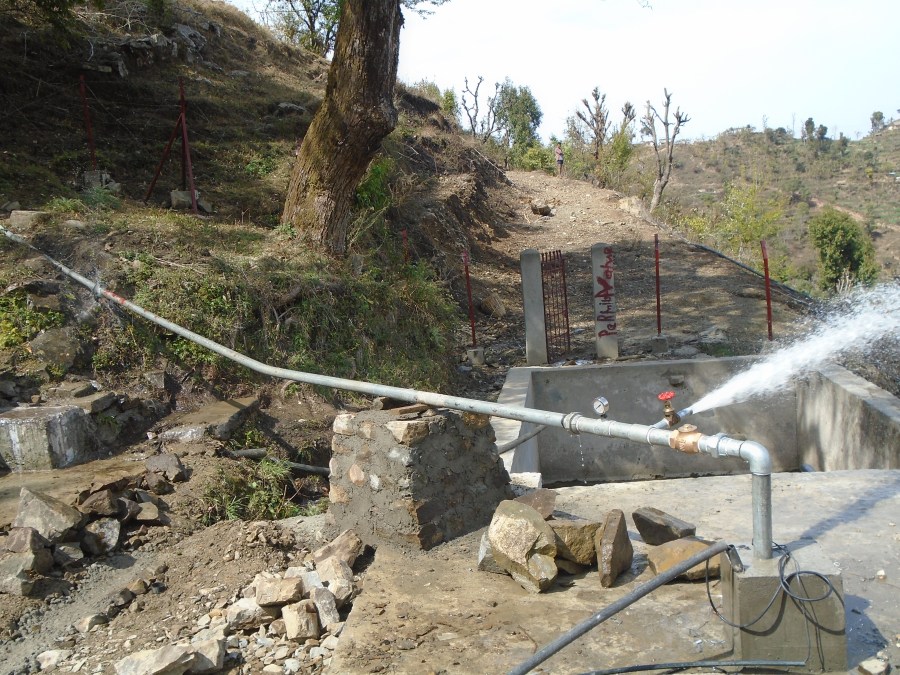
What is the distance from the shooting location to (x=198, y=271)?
6945mm

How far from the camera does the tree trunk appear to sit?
26.9 ft

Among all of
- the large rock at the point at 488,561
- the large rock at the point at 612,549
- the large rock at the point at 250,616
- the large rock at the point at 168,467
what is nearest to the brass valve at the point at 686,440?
the large rock at the point at 612,549

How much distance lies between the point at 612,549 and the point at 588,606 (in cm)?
29

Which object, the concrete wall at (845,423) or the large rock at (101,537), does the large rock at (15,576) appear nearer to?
the large rock at (101,537)

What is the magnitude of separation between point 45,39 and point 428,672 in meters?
13.7

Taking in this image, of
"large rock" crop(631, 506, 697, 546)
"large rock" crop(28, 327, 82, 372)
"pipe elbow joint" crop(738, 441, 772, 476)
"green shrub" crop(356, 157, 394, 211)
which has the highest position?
"green shrub" crop(356, 157, 394, 211)

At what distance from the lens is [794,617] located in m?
2.45

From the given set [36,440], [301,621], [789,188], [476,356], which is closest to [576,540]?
[301,621]

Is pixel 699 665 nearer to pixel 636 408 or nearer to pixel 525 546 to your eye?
pixel 525 546

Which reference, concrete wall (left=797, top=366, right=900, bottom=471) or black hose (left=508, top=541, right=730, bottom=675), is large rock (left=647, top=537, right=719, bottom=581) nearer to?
black hose (left=508, top=541, right=730, bottom=675)

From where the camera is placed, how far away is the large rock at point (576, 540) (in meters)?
3.32

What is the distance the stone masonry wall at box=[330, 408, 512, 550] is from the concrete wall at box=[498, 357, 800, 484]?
14.3ft

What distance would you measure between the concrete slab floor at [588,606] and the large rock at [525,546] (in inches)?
2.9

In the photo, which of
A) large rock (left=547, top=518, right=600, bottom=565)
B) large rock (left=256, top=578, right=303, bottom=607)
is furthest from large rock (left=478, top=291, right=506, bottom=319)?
large rock (left=256, top=578, right=303, bottom=607)
